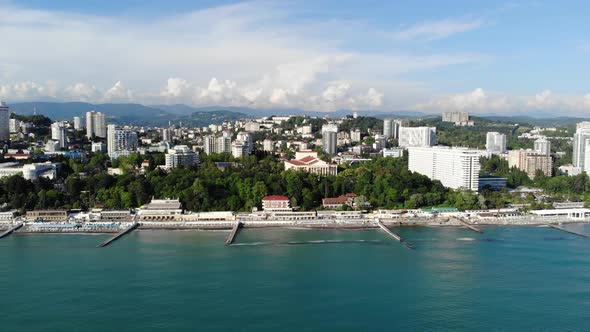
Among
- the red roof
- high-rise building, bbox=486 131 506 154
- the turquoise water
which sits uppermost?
high-rise building, bbox=486 131 506 154

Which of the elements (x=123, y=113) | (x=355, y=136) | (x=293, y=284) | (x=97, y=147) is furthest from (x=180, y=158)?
(x=123, y=113)

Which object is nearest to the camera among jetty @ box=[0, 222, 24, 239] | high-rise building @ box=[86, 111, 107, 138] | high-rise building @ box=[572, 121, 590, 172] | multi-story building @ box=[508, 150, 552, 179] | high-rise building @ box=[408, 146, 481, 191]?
jetty @ box=[0, 222, 24, 239]

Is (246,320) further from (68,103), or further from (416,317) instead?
(68,103)

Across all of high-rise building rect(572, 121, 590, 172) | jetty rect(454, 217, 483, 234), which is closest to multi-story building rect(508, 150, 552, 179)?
high-rise building rect(572, 121, 590, 172)

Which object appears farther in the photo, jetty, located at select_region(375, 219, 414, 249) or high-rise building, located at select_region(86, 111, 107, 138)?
high-rise building, located at select_region(86, 111, 107, 138)

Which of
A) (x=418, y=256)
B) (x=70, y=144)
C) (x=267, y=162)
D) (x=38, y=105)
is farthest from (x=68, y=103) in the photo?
(x=418, y=256)

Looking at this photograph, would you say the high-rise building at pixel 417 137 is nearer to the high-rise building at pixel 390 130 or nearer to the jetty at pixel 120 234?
the high-rise building at pixel 390 130

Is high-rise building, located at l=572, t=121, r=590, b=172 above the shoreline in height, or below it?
above

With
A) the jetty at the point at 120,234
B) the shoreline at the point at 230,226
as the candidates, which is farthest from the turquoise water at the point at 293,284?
the shoreline at the point at 230,226

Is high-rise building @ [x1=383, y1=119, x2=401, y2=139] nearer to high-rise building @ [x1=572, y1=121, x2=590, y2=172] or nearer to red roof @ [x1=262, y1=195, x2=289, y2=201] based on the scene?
high-rise building @ [x1=572, y1=121, x2=590, y2=172]
